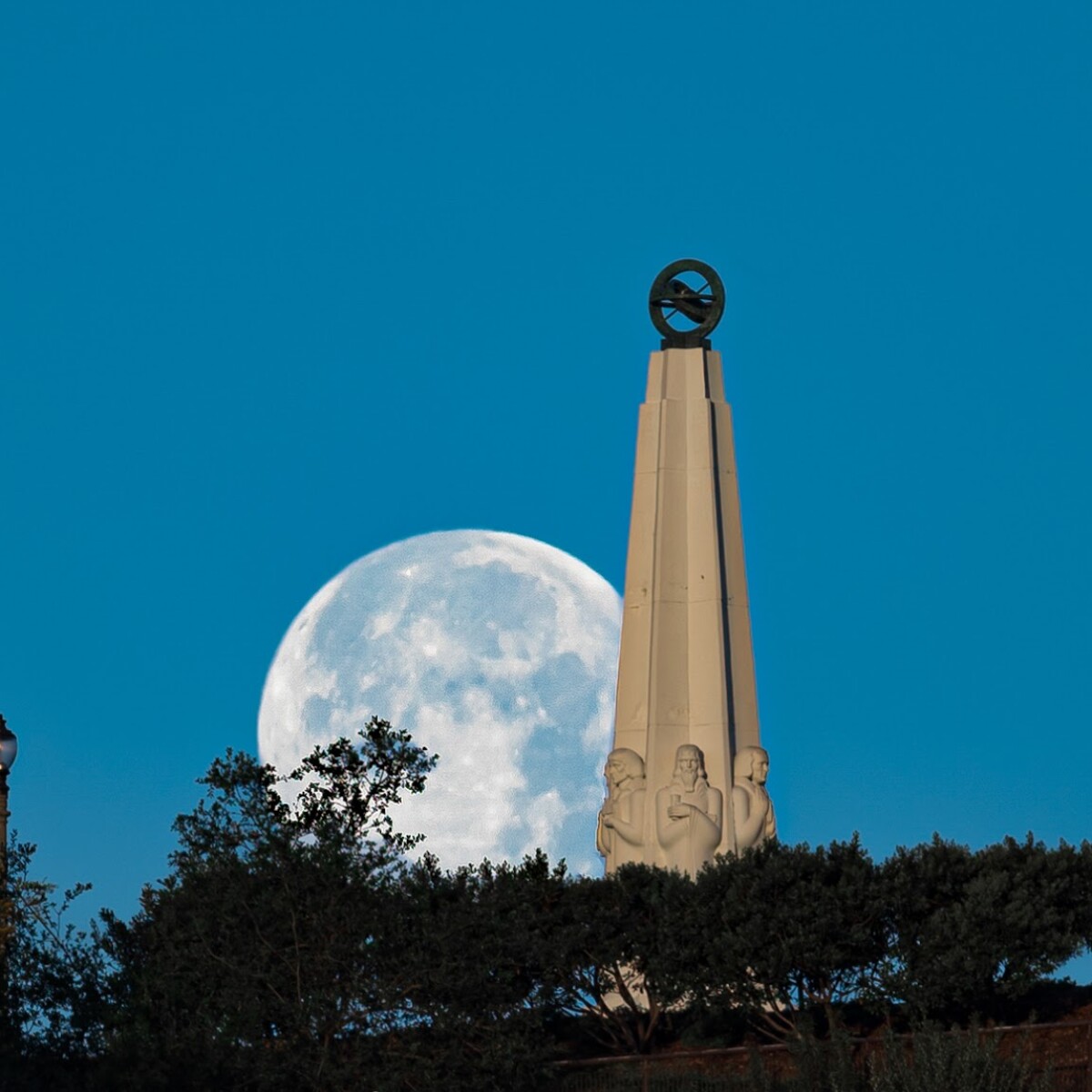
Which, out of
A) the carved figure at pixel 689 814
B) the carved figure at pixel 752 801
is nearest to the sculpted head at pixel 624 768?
the carved figure at pixel 689 814

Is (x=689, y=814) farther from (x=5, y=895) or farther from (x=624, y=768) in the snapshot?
(x=5, y=895)

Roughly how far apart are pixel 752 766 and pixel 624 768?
1.78 metres

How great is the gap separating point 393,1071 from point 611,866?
7.12 metres

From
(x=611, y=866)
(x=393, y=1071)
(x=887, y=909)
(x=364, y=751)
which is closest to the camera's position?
(x=393, y=1071)

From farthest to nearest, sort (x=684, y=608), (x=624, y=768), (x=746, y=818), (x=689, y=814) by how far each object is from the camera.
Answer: (x=684, y=608), (x=624, y=768), (x=746, y=818), (x=689, y=814)

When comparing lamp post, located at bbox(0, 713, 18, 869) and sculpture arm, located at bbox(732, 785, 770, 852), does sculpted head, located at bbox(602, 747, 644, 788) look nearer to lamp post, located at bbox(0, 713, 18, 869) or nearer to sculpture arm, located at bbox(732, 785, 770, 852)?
sculpture arm, located at bbox(732, 785, 770, 852)

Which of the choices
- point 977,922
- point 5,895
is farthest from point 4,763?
point 977,922

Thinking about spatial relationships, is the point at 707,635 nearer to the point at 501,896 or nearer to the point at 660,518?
the point at 660,518

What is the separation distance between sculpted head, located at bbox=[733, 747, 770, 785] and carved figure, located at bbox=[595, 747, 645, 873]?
1354mm

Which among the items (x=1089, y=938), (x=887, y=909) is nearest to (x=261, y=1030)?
(x=887, y=909)

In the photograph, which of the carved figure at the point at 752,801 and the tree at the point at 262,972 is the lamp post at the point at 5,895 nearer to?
the tree at the point at 262,972

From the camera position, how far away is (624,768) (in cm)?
3784

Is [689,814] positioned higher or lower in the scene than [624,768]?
lower

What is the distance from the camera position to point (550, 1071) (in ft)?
105
